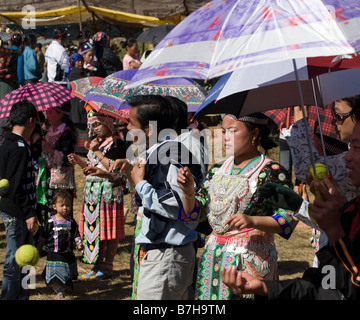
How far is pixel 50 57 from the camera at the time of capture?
14.6 meters

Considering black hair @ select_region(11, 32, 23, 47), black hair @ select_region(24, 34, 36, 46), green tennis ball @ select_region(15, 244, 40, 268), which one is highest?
black hair @ select_region(24, 34, 36, 46)

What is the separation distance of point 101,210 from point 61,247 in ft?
2.19

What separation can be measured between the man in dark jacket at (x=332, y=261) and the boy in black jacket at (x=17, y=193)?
327 cm

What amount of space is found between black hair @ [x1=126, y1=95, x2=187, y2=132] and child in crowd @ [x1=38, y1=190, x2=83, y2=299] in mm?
2737

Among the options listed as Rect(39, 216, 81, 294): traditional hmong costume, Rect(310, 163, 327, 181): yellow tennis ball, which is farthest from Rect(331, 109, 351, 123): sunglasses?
Rect(39, 216, 81, 294): traditional hmong costume

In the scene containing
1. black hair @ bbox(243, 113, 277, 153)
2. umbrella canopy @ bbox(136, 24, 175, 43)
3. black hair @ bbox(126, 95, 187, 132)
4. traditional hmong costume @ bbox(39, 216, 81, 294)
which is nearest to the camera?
black hair @ bbox(243, 113, 277, 153)

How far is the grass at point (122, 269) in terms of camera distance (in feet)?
22.3

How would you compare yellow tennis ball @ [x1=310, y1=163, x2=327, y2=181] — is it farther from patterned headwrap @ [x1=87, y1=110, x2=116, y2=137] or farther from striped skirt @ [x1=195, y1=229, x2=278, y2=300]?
patterned headwrap @ [x1=87, y1=110, x2=116, y2=137]

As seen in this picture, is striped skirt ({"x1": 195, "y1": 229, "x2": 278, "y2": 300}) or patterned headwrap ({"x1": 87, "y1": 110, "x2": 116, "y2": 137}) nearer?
striped skirt ({"x1": 195, "y1": 229, "x2": 278, "y2": 300})

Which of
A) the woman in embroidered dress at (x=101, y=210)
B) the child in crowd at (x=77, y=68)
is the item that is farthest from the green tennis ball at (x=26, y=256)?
the child in crowd at (x=77, y=68)

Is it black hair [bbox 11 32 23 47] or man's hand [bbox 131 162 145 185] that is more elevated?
black hair [bbox 11 32 23 47]

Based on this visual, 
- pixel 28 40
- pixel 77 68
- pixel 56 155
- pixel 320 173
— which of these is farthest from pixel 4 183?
pixel 28 40

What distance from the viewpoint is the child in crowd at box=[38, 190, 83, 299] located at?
666 cm
